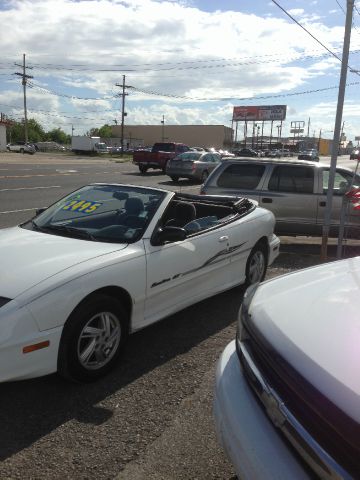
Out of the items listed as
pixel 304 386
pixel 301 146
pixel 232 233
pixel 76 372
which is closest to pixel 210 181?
pixel 232 233

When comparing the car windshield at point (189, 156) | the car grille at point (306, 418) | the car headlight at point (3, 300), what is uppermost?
the car grille at point (306, 418)

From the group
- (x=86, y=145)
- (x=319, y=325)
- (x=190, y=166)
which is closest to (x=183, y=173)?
(x=190, y=166)

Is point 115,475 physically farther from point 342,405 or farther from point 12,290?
point 342,405

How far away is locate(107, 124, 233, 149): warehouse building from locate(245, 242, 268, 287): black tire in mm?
102024

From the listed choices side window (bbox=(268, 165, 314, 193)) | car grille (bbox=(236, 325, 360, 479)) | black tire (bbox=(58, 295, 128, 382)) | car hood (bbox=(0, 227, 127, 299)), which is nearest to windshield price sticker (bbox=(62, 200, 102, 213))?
car hood (bbox=(0, 227, 127, 299))

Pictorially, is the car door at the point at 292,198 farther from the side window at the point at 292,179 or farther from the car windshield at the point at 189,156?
the car windshield at the point at 189,156

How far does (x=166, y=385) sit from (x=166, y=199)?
68.7 inches

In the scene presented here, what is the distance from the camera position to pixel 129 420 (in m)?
3.10

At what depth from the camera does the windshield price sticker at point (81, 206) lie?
4.66m

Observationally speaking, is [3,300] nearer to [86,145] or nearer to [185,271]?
[185,271]

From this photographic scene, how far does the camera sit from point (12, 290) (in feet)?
9.90

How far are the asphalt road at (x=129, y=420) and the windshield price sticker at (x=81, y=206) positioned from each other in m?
1.28

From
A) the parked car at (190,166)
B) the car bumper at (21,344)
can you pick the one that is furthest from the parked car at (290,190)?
the parked car at (190,166)

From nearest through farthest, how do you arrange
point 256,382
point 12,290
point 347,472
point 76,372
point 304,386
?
point 347,472, point 304,386, point 256,382, point 12,290, point 76,372
